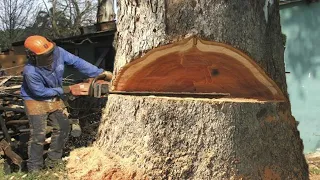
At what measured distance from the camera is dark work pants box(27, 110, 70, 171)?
4.78m

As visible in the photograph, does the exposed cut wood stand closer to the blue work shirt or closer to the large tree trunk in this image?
the large tree trunk

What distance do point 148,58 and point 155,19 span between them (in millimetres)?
263

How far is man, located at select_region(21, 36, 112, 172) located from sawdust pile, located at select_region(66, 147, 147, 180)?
1376 mm

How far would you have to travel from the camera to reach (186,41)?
2652 mm

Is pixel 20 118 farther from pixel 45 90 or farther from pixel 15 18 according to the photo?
pixel 15 18

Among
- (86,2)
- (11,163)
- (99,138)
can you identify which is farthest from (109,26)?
(86,2)

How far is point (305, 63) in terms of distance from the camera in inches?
273

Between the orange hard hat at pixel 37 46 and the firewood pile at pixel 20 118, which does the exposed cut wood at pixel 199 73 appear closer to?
the orange hard hat at pixel 37 46

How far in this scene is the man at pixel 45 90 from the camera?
14.8 feet

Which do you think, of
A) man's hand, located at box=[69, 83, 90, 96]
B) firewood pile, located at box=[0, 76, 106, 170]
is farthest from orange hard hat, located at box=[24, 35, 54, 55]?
firewood pile, located at box=[0, 76, 106, 170]

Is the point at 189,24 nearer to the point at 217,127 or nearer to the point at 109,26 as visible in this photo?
the point at 217,127

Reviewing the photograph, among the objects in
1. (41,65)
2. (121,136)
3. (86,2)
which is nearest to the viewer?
(121,136)

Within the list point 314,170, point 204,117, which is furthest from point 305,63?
point 204,117

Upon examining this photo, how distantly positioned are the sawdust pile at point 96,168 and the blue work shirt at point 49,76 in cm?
154
